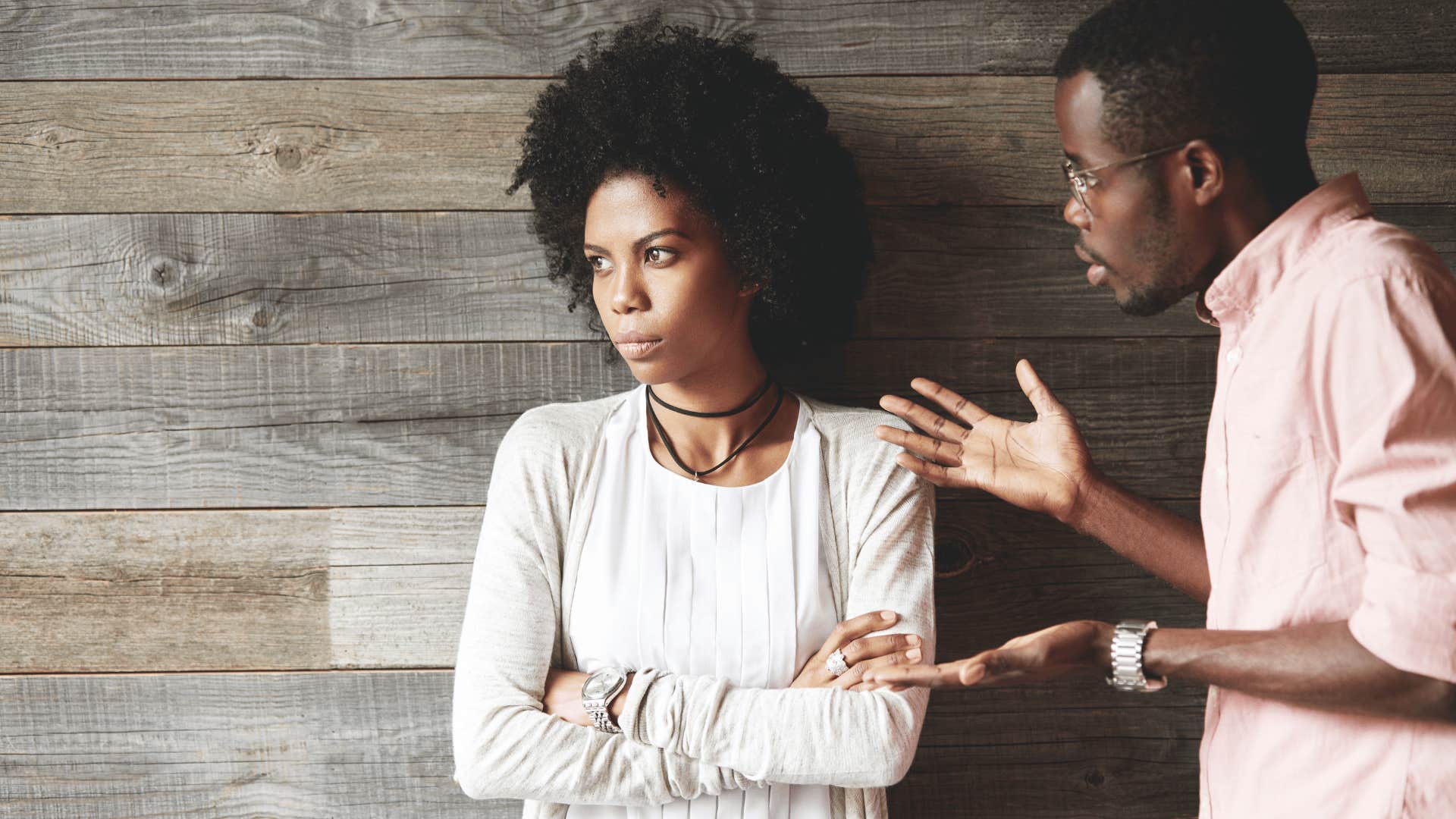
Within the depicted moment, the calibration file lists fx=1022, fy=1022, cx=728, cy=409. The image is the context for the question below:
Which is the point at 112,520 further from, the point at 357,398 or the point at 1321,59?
the point at 1321,59

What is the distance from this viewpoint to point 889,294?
1781 mm

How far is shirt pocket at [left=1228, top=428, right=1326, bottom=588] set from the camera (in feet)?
3.40

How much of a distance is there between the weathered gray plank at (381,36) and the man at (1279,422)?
0.63 meters

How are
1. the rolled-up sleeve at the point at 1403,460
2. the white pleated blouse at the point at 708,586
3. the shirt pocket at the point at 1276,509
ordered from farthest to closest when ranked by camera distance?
the white pleated blouse at the point at 708,586 < the shirt pocket at the point at 1276,509 < the rolled-up sleeve at the point at 1403,460

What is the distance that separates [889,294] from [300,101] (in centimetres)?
106

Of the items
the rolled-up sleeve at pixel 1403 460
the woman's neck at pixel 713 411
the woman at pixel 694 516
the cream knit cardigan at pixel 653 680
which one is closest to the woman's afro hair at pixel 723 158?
the woman at pixel 694 516

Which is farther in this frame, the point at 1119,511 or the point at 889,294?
the point at 889,294

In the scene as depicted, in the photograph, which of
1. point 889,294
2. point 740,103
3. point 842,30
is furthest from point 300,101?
point 889,294

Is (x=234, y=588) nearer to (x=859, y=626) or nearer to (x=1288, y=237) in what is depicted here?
(x=859, y=626)

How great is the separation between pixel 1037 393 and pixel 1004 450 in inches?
3.7

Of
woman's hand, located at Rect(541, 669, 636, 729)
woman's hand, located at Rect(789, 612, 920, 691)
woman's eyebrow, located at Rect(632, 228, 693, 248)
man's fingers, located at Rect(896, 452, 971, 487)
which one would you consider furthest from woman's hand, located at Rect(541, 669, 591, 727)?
woman's eyebrow, located at Rect(632, 228, 693, 248)

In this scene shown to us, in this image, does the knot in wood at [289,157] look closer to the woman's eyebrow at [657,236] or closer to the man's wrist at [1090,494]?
the woman's eyebrow at [657,236]

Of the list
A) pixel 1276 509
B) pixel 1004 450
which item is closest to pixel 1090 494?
pixel 1004 450

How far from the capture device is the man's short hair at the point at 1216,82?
1.09 metres
